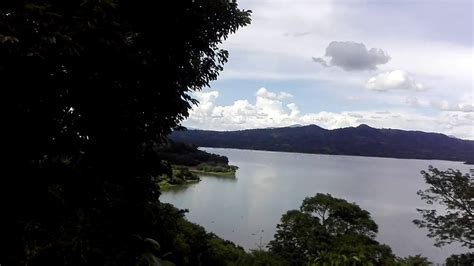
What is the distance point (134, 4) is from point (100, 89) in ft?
4.26

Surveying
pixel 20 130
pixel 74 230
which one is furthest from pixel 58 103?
pixel 74 230

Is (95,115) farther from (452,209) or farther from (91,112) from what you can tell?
(452,209)

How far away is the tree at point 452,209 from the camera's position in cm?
1631

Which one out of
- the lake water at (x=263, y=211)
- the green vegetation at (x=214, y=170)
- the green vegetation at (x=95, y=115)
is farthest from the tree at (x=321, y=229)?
the green vegetation at (x=214, y=170)

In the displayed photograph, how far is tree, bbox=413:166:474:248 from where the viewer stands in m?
16.3

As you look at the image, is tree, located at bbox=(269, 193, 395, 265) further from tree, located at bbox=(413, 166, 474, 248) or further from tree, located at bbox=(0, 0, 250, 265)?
tree, located at bbox=(0, 0, 250, 265)

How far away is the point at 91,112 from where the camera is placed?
5426mm

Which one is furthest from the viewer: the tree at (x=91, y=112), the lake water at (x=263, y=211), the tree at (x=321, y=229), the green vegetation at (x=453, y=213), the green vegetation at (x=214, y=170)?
the green vegetation at (x=214, y=170)

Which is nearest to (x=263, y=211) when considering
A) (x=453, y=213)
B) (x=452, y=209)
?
(x=452, y=209)

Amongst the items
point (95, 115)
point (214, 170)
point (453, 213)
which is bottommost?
point (214, 170)

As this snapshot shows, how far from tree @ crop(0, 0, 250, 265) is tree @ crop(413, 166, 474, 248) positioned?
13722mm

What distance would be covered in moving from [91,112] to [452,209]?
1663 centimetres

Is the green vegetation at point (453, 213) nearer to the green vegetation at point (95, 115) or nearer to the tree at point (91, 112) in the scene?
the green vegetation at point (95, 115)

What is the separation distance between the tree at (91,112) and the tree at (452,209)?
13722 mm
